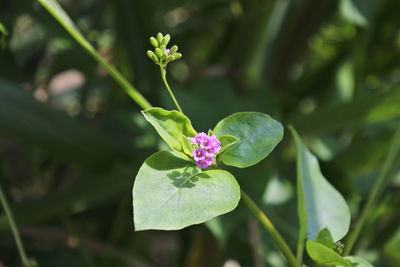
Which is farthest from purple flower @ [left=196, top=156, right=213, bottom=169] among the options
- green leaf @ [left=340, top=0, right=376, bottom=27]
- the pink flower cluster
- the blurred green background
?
green leaf @ [left=340, top=0, right=376, bottom=27]

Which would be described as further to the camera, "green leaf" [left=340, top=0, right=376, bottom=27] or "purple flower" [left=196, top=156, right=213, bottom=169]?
"green leaf" [left=340, top=0, right=376, bottom=27]

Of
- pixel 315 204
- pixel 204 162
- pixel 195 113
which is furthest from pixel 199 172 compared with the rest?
pixel 195 113

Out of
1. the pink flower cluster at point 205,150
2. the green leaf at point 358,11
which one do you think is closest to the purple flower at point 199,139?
the pink flower cluster at point 205,150

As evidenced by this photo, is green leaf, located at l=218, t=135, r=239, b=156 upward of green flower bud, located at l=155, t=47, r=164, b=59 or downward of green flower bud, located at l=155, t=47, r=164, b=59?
downward

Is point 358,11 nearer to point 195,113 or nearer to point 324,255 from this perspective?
point 195,113

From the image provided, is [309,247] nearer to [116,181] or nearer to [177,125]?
[177,125]

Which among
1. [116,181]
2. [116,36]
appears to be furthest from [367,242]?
[116,36]

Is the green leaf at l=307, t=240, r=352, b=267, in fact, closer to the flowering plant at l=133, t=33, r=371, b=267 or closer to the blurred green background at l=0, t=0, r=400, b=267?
the flowering plant at l=133, t=33, r=371, b=267
